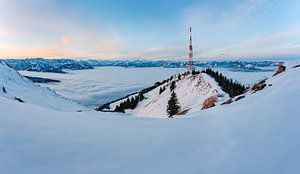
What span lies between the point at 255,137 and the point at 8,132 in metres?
7.70

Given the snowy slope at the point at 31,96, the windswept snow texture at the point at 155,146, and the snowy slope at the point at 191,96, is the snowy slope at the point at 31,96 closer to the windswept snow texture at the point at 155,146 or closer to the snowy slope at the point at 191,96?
the snowy slope at the point at 191,96

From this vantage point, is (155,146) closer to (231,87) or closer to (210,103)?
(210,103)

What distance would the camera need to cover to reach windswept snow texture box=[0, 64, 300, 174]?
257 inches

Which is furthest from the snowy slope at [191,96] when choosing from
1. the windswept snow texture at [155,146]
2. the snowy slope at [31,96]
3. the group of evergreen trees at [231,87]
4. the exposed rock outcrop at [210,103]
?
the windswept snow texture at [155,146]

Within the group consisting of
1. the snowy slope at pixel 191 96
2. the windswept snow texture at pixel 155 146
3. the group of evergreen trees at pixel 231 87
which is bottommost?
the snowy slope at pixel 191 96

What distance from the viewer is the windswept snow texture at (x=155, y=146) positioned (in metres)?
6.53

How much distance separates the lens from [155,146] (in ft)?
27.7

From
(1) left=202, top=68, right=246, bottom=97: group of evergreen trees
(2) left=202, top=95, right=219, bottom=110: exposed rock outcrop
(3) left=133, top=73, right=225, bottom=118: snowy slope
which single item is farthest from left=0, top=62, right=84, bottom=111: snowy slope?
(1) left=202, top=68, right=246, bottom=97: group of evergreen trees

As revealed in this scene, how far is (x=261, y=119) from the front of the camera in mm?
9969

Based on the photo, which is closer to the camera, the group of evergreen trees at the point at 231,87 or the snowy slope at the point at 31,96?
the group of evergreen trees at the point at 231,87

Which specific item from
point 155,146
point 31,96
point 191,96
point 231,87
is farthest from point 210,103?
point 31,96

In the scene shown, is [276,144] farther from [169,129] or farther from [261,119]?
[169,129]

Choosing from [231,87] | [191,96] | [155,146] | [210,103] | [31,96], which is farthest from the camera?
[31,96]

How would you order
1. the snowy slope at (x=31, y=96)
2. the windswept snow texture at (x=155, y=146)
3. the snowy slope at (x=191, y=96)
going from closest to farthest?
1. the windswept snow texture at (x=155, y=146)
2. the snowy slope at (x=191, y=96)
3. the snowy slope at (x=31, y=96)
